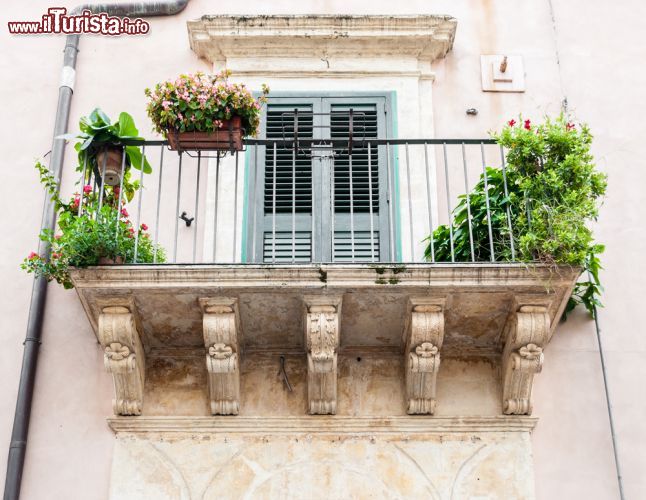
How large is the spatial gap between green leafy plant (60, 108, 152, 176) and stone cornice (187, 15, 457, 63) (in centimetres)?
171

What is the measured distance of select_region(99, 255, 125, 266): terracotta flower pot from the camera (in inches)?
286

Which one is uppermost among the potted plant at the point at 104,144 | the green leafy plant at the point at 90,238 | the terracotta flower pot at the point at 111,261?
the potted plant at the point at 104,144

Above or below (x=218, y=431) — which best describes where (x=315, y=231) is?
above

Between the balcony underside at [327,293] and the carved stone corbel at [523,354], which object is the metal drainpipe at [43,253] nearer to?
the balcony underside at [327,293]

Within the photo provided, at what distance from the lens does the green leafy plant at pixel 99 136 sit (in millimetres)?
7699

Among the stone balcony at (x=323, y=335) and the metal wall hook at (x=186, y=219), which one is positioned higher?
the metal wall hook at (x=186, y=219)

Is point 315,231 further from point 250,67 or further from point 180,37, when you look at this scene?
point 180,37

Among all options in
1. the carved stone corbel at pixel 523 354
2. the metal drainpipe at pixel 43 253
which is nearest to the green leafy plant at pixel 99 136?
the metal drainpipe at pixel 43 253

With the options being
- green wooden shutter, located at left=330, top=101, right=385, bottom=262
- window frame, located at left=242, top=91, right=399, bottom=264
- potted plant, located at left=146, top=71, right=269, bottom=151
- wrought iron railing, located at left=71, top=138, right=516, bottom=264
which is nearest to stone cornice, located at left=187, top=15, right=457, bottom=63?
window frame, located at left=242, top=91, right=399, bottom=264

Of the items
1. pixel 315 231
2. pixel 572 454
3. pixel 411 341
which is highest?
pixel 315 231

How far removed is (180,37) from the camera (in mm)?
9500

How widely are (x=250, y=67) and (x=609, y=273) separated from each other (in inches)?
126

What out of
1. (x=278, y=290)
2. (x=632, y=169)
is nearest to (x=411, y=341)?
(x=278, y=290)

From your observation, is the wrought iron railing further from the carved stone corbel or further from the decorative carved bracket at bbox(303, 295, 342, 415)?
the carved stone corbel
